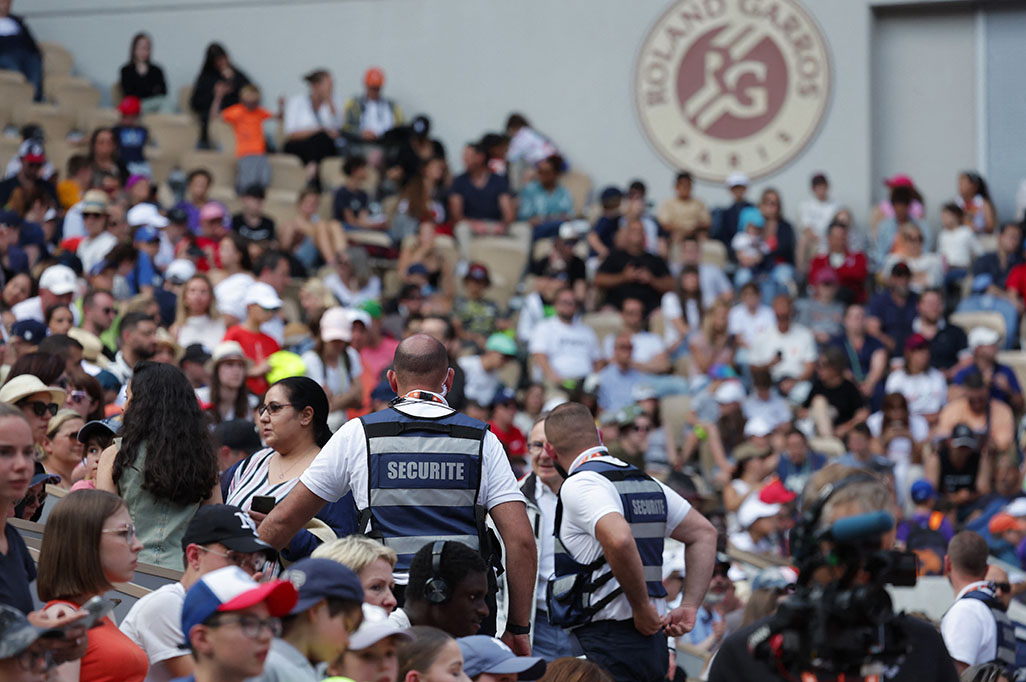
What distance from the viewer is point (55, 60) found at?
68.9ft

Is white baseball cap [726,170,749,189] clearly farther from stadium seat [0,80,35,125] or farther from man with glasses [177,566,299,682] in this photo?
man with glasses [177,566,299,682]

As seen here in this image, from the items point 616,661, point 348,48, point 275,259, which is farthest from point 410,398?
point 348,48

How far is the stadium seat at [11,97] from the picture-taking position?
18969 mm

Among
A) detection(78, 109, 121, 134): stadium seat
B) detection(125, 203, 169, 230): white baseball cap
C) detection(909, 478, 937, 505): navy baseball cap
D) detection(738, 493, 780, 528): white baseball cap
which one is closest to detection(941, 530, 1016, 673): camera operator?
detection(738, 493, 780, 528): white baseball cap

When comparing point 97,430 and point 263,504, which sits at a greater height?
point 97,430

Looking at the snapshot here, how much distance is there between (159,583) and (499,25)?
16685mm

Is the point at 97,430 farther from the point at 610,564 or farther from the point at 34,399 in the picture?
the point at 610,564

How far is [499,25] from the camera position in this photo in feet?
69.2

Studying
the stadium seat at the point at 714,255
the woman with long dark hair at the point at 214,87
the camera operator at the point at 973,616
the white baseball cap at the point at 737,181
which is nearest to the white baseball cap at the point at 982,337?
the stadium seat at the point at 714,255

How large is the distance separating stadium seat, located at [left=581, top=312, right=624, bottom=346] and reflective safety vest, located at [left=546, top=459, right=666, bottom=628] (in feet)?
33.0

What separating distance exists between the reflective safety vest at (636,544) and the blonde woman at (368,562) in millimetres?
1460

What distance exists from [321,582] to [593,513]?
79.4 inches

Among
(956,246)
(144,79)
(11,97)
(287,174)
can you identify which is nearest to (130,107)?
(144,79)

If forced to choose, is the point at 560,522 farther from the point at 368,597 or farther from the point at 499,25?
the point at 499,25
